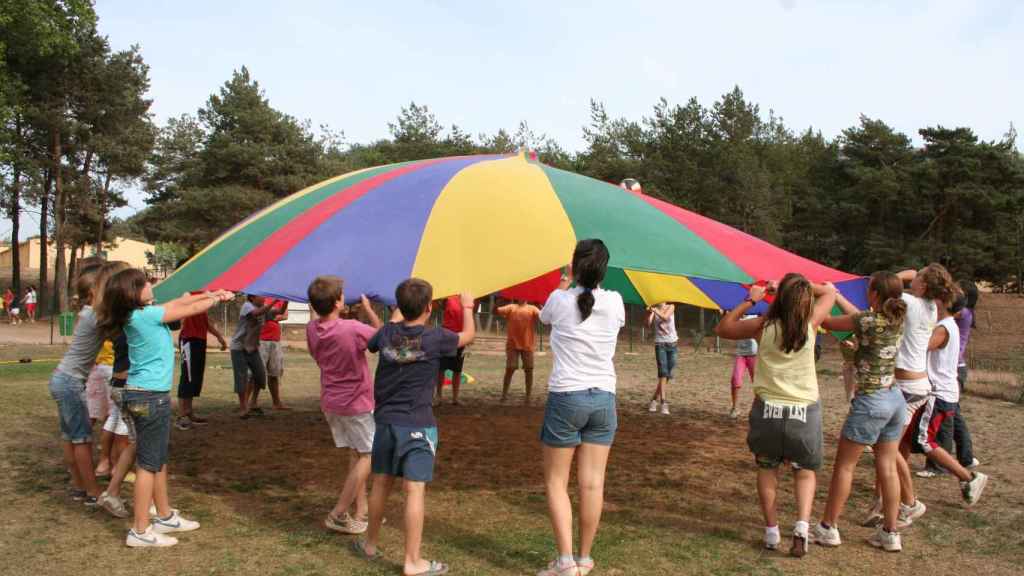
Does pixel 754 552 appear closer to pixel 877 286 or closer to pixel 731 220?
pixel 877 286

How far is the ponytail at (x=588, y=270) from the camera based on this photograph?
135 inches

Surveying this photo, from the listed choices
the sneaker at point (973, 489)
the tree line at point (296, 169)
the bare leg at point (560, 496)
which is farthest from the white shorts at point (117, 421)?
the tree line at point (296, 169)

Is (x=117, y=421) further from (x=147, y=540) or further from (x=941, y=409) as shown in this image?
(x=941, y=409)

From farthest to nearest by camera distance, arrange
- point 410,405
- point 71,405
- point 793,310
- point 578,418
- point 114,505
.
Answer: point 71,405 < point 114,505 < point 793,310 < point 410,405 < point 578,418

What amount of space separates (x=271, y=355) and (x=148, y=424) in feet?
13.0

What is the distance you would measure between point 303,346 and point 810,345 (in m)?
15.8

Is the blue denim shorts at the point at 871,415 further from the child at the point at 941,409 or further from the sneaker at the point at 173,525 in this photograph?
the sneaker at the point at 173,525

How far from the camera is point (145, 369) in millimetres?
3955

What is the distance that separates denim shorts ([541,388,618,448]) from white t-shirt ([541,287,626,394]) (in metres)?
0.04

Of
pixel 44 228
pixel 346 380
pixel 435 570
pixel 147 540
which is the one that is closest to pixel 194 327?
pixel 147 540

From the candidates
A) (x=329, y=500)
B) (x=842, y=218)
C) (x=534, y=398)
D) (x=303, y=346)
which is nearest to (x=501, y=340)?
(x=303, y=346)

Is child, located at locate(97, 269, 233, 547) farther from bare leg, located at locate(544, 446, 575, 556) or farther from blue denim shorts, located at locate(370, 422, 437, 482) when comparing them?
bare leg, located at locate(544, 446, 575, 556)

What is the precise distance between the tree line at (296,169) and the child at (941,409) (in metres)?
21.4

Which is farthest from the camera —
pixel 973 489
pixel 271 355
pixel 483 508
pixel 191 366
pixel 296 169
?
pixel 296 169
